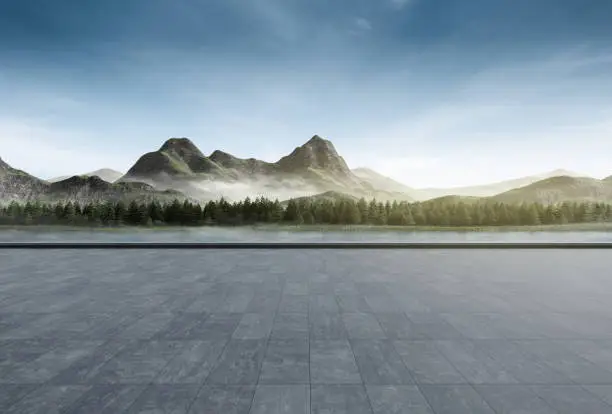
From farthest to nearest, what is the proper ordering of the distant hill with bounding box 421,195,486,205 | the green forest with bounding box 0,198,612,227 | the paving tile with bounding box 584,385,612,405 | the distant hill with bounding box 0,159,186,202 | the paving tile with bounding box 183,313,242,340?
1. the distant hill with bounding box 0,159,186,202
2. the distant hill with bounding box 421,195,486,205
3. the green forest with bounding box 0,198,612,227
4. the paving tile with bounding box 183,313,242,340
5. the paving tile with bounding box 584,385,612,405

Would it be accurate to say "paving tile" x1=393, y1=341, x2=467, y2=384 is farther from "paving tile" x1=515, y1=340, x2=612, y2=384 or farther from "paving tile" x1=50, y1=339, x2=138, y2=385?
"paving tile" x1=50, y1=339, x2=138, y2=385

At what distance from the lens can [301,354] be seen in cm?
406

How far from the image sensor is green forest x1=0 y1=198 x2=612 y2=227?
2623 inches

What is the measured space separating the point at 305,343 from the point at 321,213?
74666 mm

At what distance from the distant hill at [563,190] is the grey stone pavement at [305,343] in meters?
162

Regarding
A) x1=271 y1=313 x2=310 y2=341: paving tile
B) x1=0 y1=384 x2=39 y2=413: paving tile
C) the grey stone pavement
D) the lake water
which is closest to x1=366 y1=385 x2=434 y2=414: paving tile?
the grey stone pavement

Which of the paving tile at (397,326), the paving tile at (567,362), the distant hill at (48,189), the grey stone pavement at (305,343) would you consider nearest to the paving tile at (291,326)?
the grey stone pavement at (305,343)

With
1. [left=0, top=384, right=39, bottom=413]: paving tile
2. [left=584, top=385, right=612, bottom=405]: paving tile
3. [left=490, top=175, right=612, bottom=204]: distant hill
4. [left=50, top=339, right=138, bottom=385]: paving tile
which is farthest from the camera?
[left=490, top=175, right=612, bottom=204]: distant hill

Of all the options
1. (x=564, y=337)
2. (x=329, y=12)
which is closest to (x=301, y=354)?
(x=564, y=337)

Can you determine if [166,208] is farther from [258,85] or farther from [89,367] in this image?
[89,367]

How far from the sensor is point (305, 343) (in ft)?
14.5

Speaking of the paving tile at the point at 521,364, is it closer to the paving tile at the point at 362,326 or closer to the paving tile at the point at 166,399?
the paving tile at the point at 362,326

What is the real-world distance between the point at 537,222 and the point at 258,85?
5768cm

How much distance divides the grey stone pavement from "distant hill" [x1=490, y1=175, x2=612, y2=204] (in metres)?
162
